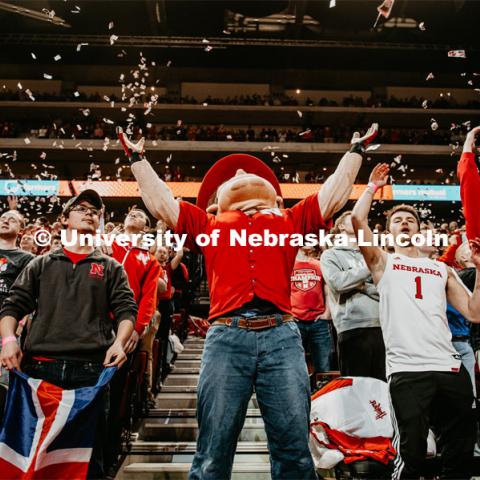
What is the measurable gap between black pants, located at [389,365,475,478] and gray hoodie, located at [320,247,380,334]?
985 millimetres

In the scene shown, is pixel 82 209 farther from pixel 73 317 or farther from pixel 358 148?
pixel 358 148

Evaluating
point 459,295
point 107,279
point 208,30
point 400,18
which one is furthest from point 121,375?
point 400,18

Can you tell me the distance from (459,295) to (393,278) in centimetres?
39

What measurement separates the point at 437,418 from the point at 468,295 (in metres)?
0.72

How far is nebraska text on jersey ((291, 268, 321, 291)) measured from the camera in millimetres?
4473

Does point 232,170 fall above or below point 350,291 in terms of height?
above

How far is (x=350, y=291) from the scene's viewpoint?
352 centimetres

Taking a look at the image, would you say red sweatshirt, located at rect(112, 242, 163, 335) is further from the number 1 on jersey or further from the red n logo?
the number 1 on jersey

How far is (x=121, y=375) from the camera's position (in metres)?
3.29

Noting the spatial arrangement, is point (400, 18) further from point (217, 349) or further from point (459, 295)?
point (217, 349)

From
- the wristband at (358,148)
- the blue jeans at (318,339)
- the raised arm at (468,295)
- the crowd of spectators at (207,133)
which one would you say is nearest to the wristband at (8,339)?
the wristband at (358,148)

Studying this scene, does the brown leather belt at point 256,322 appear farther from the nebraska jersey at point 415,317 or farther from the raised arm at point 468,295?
the raised arm at point 468,295

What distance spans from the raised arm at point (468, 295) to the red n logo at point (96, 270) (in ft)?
6.52

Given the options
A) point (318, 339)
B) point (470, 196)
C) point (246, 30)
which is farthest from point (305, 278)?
point (246, 30)
